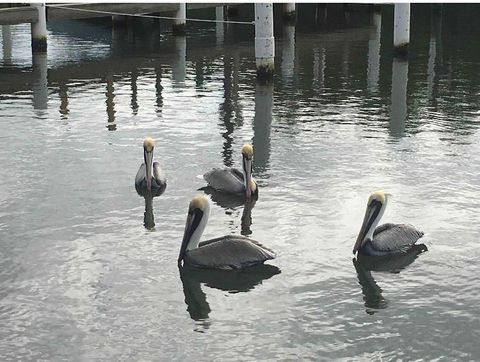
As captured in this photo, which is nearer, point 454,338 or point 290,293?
point 454,338

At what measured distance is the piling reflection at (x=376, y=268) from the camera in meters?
11.7

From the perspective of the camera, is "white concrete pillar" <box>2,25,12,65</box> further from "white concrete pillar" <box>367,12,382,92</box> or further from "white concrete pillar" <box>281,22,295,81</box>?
"white concrete pillar" <box>367,12,382,92</box>

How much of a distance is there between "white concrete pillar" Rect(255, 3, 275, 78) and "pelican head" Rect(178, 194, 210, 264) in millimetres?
13133

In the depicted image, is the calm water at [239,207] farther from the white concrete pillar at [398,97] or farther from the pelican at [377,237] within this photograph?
the pelican at [377,237]

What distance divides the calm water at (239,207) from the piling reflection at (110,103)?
0.10 meters

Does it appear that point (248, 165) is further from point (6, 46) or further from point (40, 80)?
point (6, 46)

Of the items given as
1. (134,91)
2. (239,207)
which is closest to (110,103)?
(134,91)

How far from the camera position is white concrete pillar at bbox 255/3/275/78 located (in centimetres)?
2538

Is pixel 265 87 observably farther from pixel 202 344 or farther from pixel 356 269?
pixel 202 344

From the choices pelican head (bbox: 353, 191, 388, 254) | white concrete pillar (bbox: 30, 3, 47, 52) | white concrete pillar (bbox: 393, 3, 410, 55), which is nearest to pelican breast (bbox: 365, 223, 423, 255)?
pelican head (bbox: 353, 191, 388, 254)

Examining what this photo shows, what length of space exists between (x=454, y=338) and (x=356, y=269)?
7.57 ft

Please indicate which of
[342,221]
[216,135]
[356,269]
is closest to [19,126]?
[216,135]

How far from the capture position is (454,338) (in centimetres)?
1070

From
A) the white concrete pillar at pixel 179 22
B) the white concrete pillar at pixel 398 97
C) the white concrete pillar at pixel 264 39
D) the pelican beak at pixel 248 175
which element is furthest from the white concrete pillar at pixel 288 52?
the pelican beak at pixel 248 175
